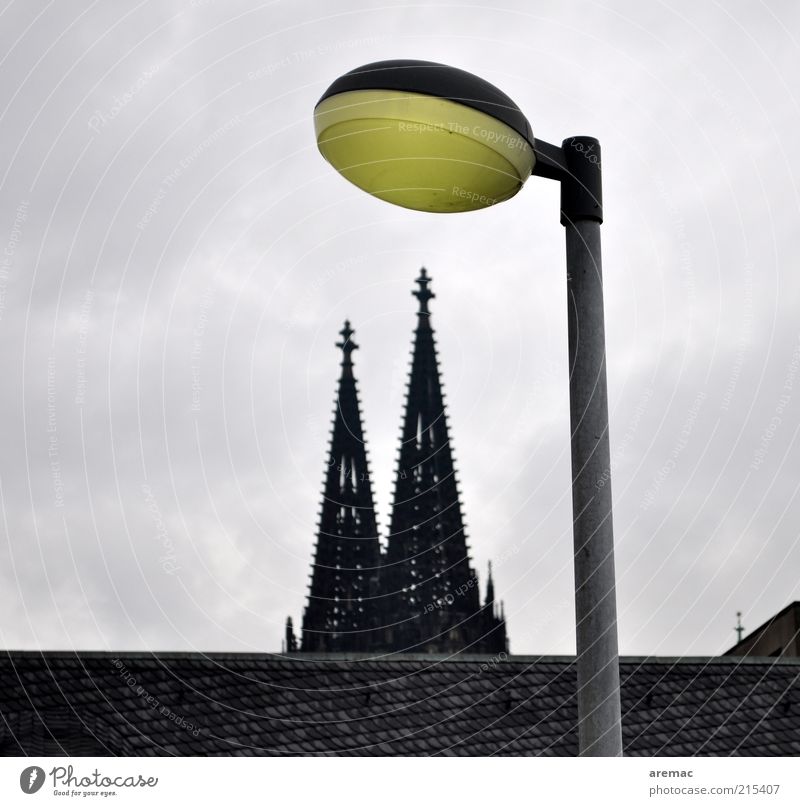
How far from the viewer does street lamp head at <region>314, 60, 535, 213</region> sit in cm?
341

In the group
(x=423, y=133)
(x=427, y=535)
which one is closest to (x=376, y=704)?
(x=423, y=133)

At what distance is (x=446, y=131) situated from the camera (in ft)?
11.3

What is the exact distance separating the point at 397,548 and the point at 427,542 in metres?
2.12

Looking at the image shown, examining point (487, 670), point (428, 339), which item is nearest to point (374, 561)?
point (428, 339)

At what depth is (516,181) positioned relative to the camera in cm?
361

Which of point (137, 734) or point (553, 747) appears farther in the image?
point (553, 747)

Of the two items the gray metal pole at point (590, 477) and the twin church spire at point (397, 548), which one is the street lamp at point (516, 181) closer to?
the gray metal pole at point (590, 477)

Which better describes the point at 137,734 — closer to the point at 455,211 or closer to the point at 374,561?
the point at 455,211

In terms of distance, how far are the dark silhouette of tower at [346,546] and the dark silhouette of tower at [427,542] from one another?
53.4 inches

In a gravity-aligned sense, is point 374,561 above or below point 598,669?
above
